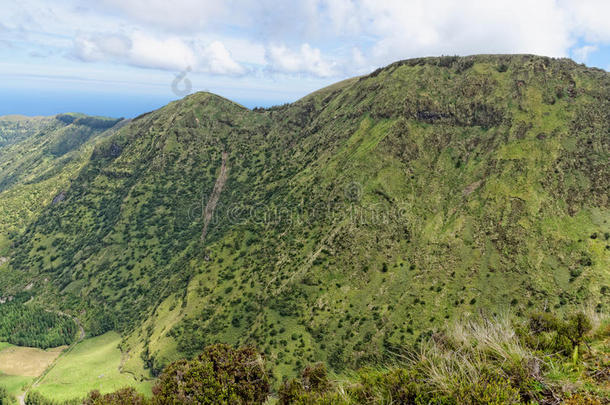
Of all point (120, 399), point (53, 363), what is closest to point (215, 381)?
point (120, 399)

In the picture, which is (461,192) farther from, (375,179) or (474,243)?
(375,179)

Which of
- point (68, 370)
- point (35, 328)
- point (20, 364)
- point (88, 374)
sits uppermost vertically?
point (88, 374)

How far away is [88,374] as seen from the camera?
144000 millimetres

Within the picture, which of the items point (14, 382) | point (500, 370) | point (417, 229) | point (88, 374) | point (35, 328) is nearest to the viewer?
point (500, 370)

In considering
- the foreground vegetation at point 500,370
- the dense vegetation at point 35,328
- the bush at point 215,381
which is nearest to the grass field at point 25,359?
the dense vegetation at point 35,328

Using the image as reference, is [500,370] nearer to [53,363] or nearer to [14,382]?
[14,382]

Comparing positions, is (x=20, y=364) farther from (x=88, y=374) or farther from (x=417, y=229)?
(x=417, y=229)

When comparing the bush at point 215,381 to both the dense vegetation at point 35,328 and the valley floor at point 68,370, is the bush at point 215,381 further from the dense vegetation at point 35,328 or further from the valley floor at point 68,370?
the dense vegetation at point 35,328

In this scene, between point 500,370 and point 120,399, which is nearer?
point 500,370

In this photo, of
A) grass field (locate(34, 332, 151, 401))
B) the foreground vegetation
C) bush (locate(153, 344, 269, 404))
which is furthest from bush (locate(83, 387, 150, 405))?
grass field (locate(34, 332, 151, 401))

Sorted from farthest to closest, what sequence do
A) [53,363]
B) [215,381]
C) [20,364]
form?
[53,363] < [20,364] < [215,381]

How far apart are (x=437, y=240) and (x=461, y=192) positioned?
2614 cm

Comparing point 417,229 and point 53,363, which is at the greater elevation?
point 417,229

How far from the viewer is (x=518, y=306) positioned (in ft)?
314
